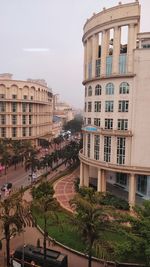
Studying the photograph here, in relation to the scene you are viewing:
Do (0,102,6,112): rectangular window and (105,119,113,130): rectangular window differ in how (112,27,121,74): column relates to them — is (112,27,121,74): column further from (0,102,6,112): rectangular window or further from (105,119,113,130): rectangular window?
(0,102,6,112): rectangular window

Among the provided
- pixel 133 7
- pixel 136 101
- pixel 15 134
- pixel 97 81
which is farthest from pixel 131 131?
pixel 15 134

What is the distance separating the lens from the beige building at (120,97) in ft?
122

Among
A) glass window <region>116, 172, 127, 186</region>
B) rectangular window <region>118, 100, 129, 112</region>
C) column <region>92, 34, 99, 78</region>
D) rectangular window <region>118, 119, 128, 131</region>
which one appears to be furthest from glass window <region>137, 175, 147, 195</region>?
column <region>92, 34, 99, 78</region>

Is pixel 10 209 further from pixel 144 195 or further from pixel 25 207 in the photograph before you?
pixel 144 195

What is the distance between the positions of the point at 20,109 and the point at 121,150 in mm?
57988

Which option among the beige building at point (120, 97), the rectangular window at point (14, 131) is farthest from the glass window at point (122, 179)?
the rectangular window at point (14, 131)

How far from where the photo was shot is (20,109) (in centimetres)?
8950

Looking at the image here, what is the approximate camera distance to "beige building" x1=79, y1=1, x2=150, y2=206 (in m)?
37.1

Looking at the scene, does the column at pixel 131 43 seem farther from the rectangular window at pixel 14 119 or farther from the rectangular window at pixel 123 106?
the rectangular window at pixel 14 119

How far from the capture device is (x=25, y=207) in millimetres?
21906

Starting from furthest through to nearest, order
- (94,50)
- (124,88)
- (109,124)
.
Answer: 1. (94,50)
2. (109,124)
3. (124,88)

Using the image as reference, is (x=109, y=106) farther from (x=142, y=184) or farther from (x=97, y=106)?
(x=142, y=184)

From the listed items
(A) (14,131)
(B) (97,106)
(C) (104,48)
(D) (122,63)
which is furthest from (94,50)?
(A) (14,131)

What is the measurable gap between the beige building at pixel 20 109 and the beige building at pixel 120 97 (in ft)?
165
